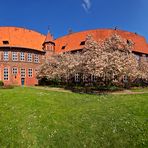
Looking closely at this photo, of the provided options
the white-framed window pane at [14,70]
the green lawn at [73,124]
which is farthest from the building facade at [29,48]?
the green lawn at [73,124]

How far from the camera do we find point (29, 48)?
5944cm

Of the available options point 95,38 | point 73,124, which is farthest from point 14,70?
point 73,124

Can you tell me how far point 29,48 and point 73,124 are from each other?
41504 millimetres

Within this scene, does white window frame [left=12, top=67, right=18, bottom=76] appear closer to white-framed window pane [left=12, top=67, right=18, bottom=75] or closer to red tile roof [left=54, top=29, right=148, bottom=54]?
white-framed window pane [left=12, top=67, right=18, bottom=75]

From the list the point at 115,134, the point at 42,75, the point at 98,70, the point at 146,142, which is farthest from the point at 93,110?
the point at 42,75

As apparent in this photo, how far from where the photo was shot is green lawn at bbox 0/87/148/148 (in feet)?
57.6

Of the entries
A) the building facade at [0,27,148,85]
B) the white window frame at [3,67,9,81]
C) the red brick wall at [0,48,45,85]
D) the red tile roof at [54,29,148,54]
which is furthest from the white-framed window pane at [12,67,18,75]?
the red tile roof at [54,29,148,54]

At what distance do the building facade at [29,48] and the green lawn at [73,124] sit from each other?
31172 mm

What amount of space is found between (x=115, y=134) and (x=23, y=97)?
41.7 ft

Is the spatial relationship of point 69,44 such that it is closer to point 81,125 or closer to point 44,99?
point 44,99

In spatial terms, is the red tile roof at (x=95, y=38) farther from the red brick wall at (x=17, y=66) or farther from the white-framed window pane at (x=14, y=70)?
the white-framed window pane at (x=14, y=70)

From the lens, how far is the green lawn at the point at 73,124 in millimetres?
17562

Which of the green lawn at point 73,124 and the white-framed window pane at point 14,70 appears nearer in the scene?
the green lawn at point 73,124

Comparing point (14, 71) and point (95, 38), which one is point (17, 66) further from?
point (95, 38)
